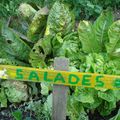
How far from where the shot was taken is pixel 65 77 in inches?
106

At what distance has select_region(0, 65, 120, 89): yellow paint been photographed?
8.77 ft

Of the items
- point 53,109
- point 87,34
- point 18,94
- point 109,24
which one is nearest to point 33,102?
point 18,94

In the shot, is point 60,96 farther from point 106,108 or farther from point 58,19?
point 58,19

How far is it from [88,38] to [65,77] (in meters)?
0.91

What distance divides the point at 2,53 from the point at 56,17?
65 cm

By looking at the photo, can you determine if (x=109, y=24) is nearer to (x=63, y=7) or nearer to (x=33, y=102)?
(x=63, y=7)

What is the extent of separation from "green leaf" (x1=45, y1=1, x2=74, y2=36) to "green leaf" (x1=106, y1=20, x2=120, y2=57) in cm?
54

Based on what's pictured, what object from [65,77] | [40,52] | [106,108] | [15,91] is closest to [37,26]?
[40,52]

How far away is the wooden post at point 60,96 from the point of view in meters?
2.67

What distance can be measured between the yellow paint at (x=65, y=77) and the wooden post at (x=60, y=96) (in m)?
0.05

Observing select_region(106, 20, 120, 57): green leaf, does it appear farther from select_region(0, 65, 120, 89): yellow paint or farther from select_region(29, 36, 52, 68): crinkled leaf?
select_region(0, 65, 120, 89): yellow paint

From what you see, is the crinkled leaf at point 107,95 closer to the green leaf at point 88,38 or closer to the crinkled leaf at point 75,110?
the crinkled leaf at point 75,110

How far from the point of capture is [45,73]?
2.69 meters

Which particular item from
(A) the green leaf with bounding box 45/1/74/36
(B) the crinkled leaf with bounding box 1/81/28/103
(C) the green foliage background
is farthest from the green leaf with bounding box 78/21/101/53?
(C) the green foliage background
